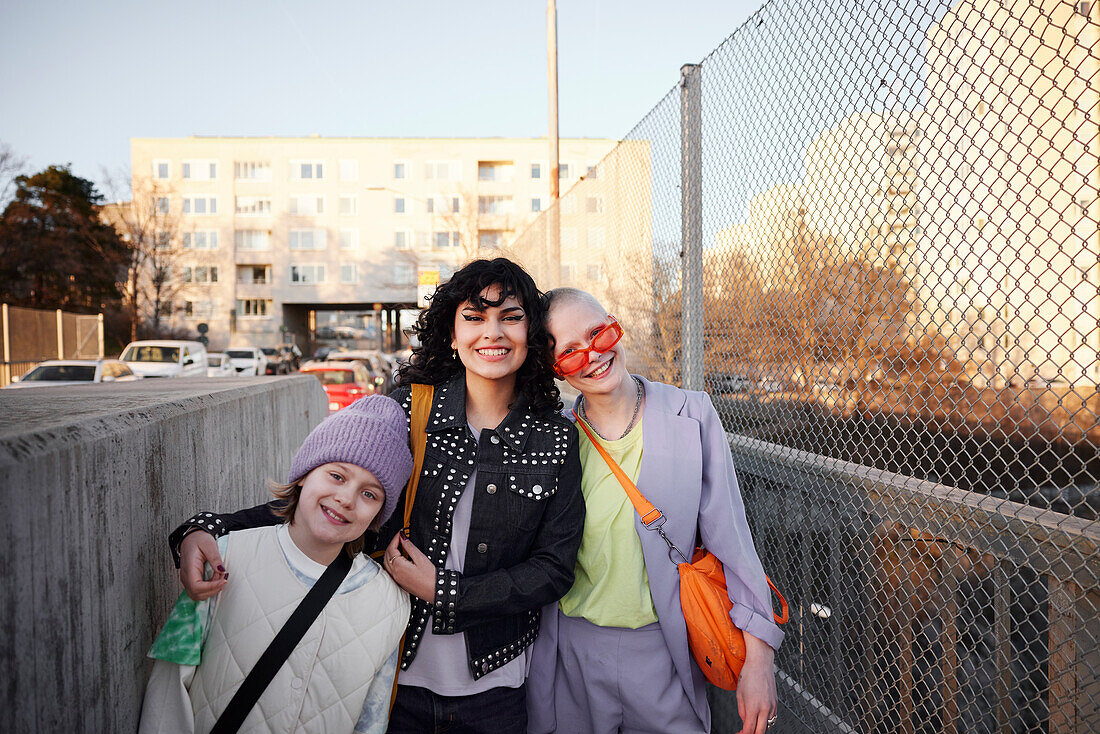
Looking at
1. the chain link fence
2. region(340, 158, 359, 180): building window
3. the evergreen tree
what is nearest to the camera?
the chain link fence

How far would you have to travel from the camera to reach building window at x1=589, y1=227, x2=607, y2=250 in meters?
5.78

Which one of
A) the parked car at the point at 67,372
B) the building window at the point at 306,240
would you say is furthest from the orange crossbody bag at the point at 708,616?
the building window at the point at 306,240

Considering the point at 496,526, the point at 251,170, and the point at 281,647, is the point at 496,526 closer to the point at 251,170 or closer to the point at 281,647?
the point at 281,647

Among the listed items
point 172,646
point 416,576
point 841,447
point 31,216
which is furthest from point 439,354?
point 31,216

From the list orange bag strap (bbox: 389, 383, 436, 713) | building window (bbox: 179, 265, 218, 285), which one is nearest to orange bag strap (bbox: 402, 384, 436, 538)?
orange bag strap (bbox: 389, 383, 436, 713)

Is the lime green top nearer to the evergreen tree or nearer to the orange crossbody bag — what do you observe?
the orange crossbody bag

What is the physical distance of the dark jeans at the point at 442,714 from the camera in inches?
80.3

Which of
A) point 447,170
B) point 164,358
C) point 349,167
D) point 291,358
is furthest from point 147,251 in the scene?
point 164,358

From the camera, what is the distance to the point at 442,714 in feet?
6.69

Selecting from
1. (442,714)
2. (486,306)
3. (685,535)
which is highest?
(486,306)

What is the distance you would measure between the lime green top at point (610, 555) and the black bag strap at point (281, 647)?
2.49 ft

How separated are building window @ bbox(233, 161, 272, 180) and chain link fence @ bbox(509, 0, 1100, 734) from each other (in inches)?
2115

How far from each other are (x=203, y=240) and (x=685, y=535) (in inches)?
2238

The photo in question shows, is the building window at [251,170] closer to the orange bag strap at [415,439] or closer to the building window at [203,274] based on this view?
the building window at [203,274]
